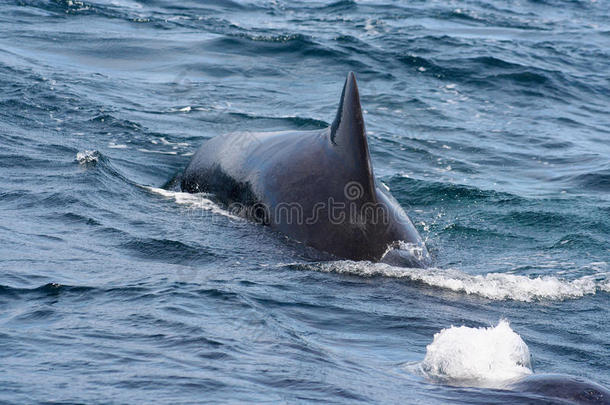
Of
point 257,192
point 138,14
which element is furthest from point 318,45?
point 257,192

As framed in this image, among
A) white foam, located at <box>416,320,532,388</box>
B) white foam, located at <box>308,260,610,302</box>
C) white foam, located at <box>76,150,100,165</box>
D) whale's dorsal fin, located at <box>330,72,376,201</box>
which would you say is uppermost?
whale's dorsal fin, located at <box>330,72,376,201</box>

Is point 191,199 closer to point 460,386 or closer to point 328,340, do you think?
point 328,340

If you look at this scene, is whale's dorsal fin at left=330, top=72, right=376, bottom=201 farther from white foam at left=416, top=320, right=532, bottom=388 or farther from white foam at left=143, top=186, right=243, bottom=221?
white foam at left=416, top=320, right=532, bottom=388

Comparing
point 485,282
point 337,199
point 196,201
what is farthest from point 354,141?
point 196,201

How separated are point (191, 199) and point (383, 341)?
4.60 m

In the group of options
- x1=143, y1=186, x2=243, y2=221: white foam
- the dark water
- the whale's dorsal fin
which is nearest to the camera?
the dark water

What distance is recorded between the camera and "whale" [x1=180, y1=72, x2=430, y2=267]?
25.2 ft

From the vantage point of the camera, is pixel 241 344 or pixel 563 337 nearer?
pixel 241 344

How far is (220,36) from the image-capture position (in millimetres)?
23422

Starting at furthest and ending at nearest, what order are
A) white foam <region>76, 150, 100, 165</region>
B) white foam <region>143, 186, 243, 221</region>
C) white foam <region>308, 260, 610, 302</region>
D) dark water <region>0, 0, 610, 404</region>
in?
white foam <region>76, 150, 100, 165</region> < white foam <region>143, 186, 243, 221</region> < white foam <region>308, 260, 610, 302</region> < dark water <region>0, 0, 610, 404</region>

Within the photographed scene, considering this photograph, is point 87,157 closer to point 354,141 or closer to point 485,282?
point 354,141

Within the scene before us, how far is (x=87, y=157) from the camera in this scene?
38.2ft

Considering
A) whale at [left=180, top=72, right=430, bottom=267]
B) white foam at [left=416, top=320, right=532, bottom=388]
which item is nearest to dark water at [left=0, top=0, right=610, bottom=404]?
white foam at [left=416, top=320, right=532, bottom=388]

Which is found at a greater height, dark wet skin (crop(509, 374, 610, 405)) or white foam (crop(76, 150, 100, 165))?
dark wet skin (crop(509, 374, 610, 405))
